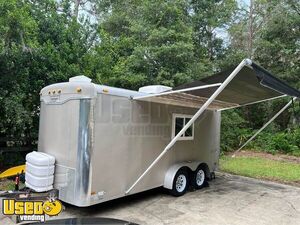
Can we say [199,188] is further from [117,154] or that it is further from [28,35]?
[28,35]

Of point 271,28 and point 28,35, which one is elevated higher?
point 271,28

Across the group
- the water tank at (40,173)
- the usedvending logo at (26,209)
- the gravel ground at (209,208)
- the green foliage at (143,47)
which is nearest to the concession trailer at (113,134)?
the water tank at (40,173)

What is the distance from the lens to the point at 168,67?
41.5 ft

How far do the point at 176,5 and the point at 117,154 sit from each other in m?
10.3

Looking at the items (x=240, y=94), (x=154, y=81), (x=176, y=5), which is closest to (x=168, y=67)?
(x=154, y=81)

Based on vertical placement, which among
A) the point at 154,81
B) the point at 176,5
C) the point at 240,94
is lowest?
the point at 240,94

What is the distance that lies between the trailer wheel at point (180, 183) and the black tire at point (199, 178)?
0.28 meters

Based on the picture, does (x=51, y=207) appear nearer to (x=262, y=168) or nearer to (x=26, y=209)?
(x=26, y=209)

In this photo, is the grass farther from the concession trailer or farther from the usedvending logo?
the usedvending logo

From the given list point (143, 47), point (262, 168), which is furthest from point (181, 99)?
point (143, 47)

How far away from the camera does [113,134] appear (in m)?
5.29

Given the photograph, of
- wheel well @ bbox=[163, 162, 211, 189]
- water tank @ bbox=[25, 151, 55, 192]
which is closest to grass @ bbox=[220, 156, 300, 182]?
wheel well @ bbox=[163, 162, 211, 189]

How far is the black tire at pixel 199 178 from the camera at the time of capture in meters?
7.22

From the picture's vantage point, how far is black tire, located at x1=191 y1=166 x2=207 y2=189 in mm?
7215
